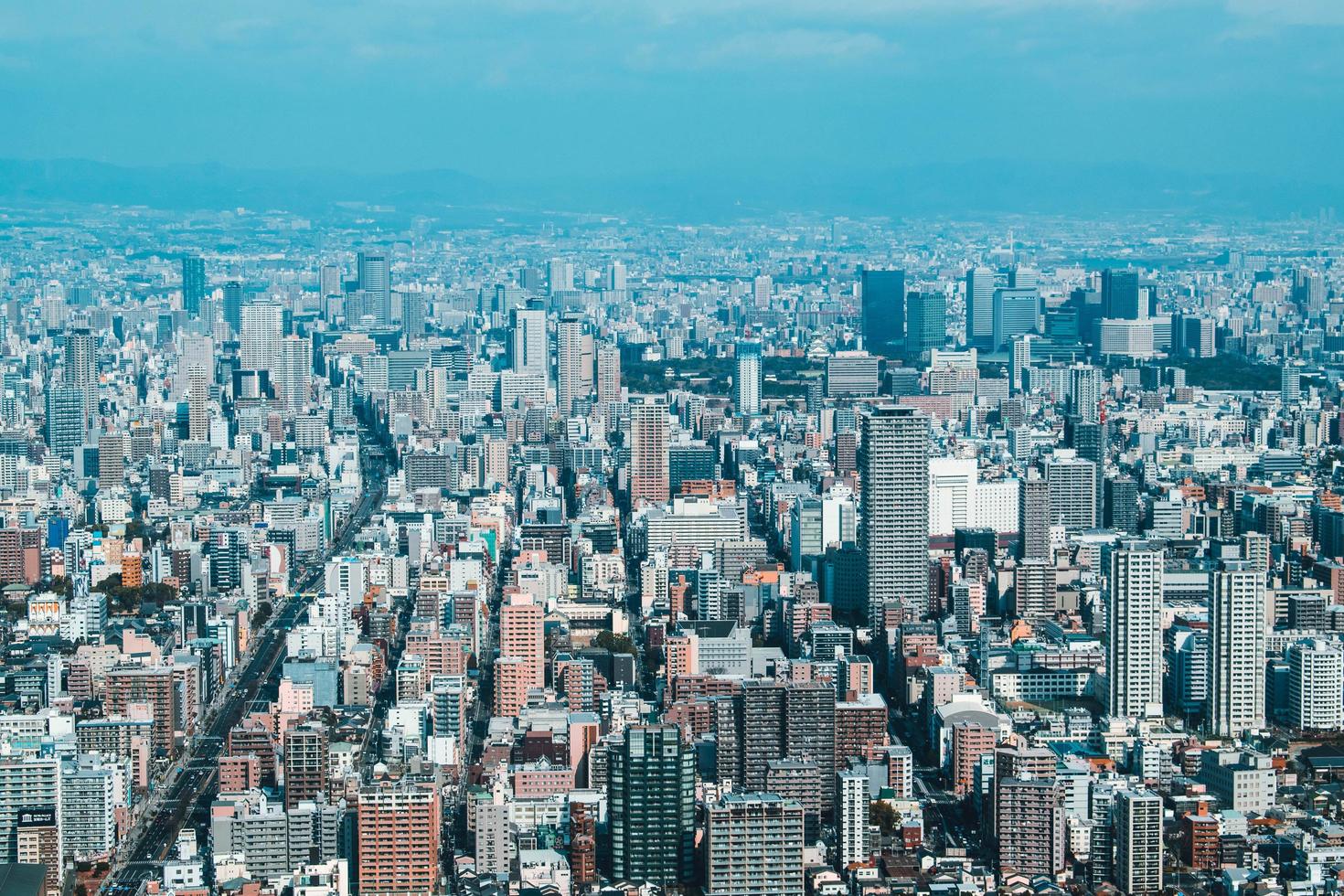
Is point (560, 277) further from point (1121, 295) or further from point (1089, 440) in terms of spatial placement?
point (1089, 440)

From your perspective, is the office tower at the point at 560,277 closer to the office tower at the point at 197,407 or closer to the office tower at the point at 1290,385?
the office tower at the point at 197,407

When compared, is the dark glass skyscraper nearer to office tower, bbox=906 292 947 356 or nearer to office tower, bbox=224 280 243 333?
office tower, bbox=906 292 947 356

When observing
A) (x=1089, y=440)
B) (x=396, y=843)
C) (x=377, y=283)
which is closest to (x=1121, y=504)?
(x=1089, y=440)

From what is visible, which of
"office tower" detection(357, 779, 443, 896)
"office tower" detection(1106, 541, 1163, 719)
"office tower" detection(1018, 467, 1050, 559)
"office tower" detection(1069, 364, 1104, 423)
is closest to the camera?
"office tower" detection(357, 779, 443, 896)

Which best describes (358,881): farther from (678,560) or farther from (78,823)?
(678,560)

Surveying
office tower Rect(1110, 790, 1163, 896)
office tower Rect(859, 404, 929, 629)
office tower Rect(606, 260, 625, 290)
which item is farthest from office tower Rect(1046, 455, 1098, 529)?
office tower Rect(606, 260, 625, 290)

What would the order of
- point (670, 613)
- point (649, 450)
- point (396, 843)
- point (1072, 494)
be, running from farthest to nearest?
point (649, 450) → point (1072, 494) → point (670, 613) → point (396, 843)
